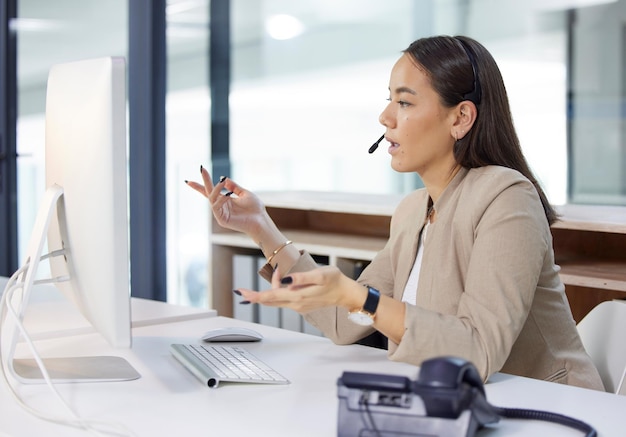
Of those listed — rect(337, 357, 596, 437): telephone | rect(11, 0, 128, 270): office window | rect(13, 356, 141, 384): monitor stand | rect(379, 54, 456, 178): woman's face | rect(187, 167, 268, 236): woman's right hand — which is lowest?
rect(13, 356, 141, 384): monitor stand

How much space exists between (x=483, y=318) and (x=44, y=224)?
745mm

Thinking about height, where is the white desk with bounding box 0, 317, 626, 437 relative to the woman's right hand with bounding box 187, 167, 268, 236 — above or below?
below

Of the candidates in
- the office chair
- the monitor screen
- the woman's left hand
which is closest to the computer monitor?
the monitor screen

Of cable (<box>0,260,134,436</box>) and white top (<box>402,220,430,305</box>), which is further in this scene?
white top (<box>402,220,430,305</box>)

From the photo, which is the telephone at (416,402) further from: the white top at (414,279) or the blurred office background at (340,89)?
the blurred office background at (340,89)

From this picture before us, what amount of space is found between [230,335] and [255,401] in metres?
0.45

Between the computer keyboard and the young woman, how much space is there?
0.48ft

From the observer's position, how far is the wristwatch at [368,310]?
1.46 metres

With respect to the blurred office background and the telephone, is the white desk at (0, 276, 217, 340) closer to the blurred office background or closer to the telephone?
the telephone

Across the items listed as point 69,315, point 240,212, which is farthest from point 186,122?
point 240,212

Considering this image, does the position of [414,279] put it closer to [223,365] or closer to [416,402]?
[223,365]

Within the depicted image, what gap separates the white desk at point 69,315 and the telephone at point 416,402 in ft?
3.16

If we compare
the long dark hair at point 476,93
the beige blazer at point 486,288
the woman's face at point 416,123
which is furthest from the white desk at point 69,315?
the long dark hair at point 476,93

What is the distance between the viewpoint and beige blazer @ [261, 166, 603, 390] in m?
1.48
